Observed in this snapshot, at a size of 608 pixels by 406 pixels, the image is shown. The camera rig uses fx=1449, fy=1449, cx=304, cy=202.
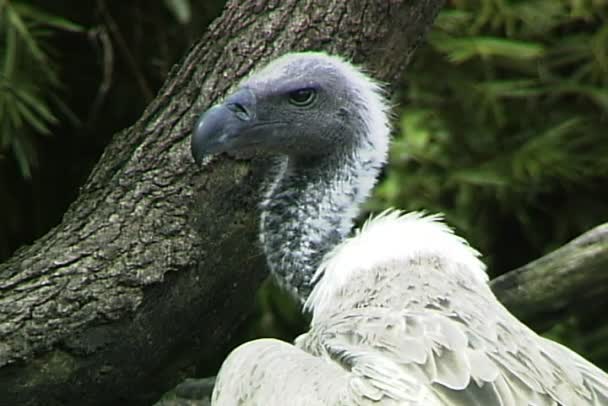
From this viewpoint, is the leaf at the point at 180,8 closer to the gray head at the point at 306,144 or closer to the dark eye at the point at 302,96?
the gray head at the point at 306,144

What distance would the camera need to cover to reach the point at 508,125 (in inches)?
289

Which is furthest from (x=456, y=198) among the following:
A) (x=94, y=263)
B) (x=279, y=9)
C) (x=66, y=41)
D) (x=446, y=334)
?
(x=446, y=334)

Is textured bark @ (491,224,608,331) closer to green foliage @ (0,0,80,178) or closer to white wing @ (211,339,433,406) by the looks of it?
white wing @ (211,339,433,406)

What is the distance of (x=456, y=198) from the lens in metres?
7.12

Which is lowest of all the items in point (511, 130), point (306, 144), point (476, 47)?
point (511, 130)

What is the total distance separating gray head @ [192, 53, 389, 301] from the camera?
409cm

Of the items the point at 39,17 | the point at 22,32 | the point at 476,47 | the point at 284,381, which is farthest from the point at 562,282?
the point at 39,17

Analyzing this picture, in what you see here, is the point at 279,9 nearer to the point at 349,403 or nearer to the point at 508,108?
the point at 349,403

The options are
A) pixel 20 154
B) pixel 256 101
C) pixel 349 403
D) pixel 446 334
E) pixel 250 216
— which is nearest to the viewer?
pixel 349 403

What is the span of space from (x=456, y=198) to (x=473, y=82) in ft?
2.04

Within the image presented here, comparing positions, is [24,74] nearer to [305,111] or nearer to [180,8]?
[180,8]

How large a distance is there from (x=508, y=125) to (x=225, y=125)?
140 inches

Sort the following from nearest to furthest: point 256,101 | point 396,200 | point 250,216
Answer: point 256,101
point 250,216
point 396,200

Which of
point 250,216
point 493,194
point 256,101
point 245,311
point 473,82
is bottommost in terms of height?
point 493,194
